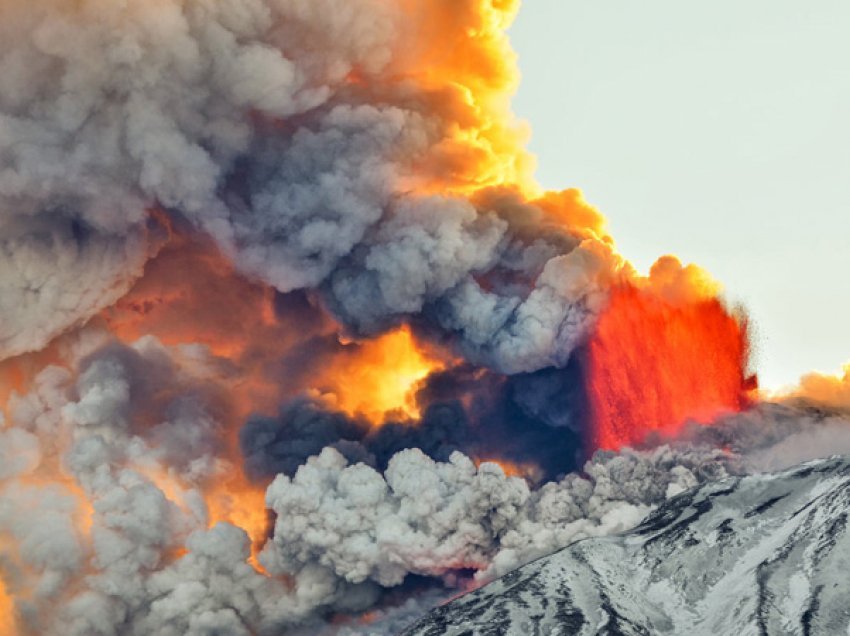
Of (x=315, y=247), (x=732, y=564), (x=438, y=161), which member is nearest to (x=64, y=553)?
(x=315, y=247)

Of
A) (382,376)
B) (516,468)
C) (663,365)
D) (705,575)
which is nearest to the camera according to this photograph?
(663,365)

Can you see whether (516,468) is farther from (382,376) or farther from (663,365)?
(663,365)

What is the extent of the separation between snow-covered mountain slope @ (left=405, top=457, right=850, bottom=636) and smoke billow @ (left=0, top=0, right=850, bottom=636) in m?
2.10

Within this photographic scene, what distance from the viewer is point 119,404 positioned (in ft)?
146

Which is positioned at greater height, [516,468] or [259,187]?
[259,187]

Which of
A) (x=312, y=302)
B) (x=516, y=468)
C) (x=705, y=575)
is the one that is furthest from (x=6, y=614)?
(x=705, y=575)

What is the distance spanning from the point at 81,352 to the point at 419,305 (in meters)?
15.7

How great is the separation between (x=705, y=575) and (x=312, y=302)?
23005 mm

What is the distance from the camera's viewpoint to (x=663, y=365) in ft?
148

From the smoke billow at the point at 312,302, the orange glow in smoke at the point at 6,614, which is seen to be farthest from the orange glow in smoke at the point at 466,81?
the orange glow in smoke at the point at 6,614

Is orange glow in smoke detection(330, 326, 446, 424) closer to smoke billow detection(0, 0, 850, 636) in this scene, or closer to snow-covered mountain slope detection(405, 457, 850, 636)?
Result: smoke billow detection(0, 0, 850, 636)

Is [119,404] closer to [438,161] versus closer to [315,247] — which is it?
[315,247]

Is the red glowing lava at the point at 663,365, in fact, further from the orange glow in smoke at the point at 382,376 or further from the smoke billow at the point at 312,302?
the orange glow in smoke at the point at 382,376

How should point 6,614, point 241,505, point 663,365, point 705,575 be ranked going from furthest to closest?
point 241,505, point 705,575, point 663,365, point 6,614
